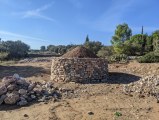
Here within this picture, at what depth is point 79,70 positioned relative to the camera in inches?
598

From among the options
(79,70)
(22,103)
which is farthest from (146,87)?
(22,103)

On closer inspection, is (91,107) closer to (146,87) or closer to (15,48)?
(146,87)

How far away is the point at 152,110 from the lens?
10.2 metres

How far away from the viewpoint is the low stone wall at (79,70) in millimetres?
15109

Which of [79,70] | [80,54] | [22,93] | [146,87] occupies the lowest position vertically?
[22,93]

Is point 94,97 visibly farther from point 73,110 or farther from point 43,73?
point 43,73

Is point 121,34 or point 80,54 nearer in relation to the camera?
point 80,54

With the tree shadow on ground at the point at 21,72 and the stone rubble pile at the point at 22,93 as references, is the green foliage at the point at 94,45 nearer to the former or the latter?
the tree shadow on ground at the point at 21,72

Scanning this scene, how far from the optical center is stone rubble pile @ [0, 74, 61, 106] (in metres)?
11.6

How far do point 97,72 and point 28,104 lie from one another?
4888 millimetres

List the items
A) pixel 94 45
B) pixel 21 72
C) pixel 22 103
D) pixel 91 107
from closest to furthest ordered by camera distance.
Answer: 1. pixel 91 107
2. pixel 22 103
3. pixel 21 72
4. pixel 94 45

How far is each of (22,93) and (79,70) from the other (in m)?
3.98

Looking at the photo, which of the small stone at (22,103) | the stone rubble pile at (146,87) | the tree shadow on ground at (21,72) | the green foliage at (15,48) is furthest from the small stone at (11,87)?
the green foliage at (15,48)

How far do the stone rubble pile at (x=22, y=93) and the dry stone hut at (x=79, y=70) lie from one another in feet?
7.24
